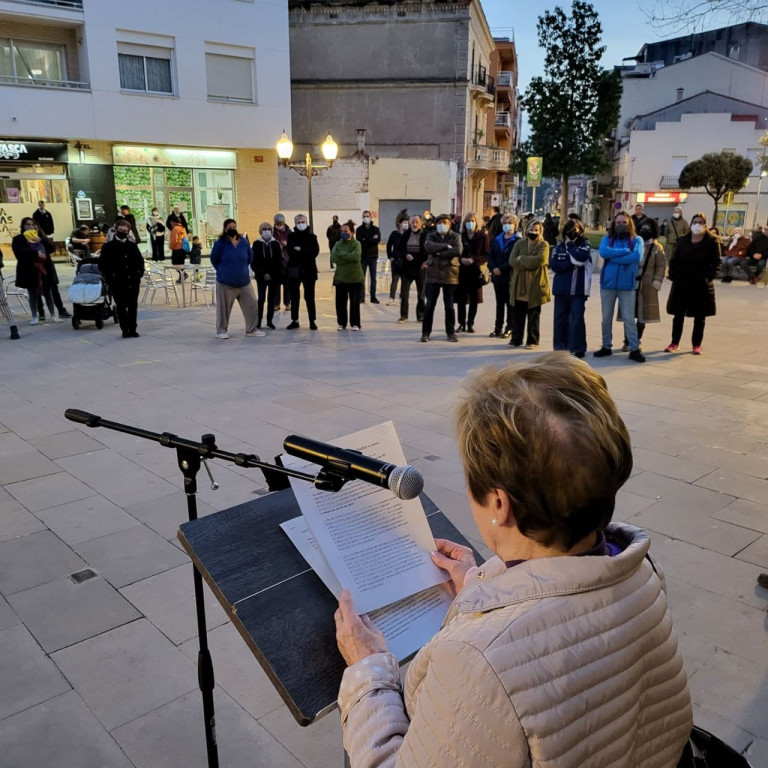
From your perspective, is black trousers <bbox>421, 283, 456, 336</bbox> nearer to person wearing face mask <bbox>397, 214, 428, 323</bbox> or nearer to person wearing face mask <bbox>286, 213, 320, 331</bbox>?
person wearing face mask <bbox>397, 214, 428, 323</bbox>

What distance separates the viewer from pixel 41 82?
66.1ft

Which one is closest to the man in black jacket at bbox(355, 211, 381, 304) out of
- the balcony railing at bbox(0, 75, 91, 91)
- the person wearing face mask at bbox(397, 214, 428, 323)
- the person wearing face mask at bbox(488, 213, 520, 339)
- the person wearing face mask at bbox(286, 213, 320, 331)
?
the person wearing face mask at bbox(397, 214, 428, 323)

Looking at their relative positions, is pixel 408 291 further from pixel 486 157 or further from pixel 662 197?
pixel 662 197

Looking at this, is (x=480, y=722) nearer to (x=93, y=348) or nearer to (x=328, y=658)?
(x=328, y=658)

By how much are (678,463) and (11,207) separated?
20.8 metres

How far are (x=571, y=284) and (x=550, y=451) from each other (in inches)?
321

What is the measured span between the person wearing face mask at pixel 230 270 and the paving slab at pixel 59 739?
310 inches

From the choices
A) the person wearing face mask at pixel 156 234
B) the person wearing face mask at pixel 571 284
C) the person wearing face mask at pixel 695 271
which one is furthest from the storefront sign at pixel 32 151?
the person wearing face mask at pixel 695 271

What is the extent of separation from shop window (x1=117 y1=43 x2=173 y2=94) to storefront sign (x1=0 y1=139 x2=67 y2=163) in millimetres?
2692

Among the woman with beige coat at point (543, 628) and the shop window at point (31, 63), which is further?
the shop window at point (31, 63)

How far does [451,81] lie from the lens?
31656 millimetres

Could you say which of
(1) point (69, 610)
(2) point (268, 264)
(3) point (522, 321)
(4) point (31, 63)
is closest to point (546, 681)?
(1) point (69, 610)

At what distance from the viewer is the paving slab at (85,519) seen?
424 cm

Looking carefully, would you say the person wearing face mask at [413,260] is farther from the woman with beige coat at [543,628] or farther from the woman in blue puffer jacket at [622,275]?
the woman with beige coat at [543,628]
